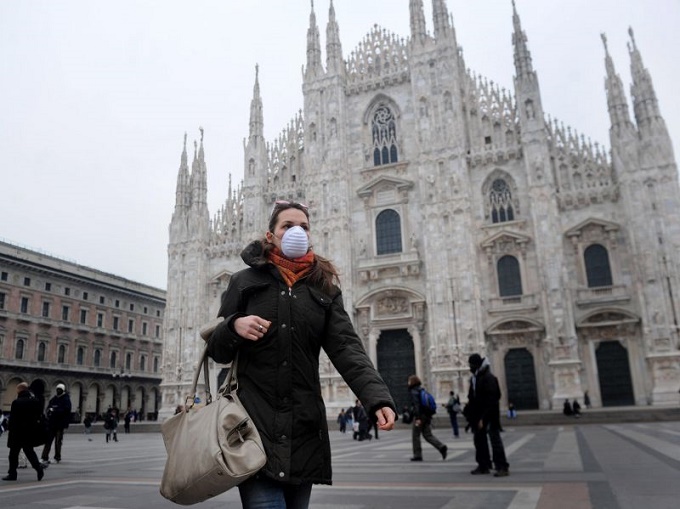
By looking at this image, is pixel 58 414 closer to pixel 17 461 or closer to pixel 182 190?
pixel 17 461

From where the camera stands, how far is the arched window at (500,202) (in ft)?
90.9

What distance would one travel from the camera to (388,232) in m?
29.9

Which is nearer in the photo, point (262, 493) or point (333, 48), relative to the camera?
point (262, 493)

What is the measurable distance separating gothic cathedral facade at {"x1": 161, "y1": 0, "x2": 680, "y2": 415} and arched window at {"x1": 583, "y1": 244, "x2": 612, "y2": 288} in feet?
0.20

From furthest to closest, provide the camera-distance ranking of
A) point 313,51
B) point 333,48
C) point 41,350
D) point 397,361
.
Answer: point 41,350 < point 313,51 < point 333,48 < point 397,361

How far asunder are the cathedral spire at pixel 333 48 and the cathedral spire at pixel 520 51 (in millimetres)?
9742

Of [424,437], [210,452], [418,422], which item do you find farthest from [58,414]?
[210,452]

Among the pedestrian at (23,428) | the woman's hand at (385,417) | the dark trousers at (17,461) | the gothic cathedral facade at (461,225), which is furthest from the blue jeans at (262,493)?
the gothic cathedral facade at (461,225)

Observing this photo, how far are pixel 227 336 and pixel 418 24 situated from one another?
31548 millimetres

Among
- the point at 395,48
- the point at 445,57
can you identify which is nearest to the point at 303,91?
the point at 395,48

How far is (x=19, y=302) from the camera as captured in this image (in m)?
40.4

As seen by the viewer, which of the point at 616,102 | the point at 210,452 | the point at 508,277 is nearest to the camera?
the point at 210,452

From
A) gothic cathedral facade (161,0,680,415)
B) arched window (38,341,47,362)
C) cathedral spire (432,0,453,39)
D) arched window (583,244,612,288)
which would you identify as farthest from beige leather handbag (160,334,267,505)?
arched window (38,341,47,362)

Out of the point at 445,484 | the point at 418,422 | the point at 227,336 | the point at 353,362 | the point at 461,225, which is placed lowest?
the point at 445,484
